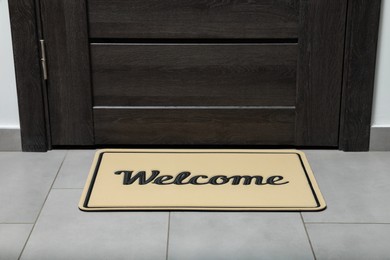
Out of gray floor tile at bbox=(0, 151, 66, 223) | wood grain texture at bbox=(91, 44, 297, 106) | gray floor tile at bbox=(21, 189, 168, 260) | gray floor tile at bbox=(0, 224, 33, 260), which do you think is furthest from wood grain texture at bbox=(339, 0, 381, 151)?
gray floor tile at bbox=(0, 224, 33, 260)

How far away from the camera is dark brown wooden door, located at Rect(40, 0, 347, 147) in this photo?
2242 millimetres

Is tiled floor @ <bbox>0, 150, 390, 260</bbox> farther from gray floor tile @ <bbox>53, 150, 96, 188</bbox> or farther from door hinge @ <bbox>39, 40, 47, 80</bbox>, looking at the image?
door hinge @ <bbox>39, 40, 47, 80</bbox>

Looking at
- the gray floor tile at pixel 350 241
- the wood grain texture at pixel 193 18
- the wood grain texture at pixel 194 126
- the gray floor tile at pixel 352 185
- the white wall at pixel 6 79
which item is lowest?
the gray floor tile at pixel 350 241

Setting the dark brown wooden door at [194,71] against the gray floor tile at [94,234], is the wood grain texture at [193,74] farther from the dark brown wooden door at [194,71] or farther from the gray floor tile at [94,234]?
the gray floor tile at [94,234]

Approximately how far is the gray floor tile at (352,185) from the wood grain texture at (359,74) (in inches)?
2.8

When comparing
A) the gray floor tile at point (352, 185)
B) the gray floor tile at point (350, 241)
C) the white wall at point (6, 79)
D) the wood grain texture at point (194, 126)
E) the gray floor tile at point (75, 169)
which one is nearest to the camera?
the gray floor tile at point (350, 241)

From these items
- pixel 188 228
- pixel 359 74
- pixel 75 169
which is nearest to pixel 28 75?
pixel 75 169

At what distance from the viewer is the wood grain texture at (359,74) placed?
222 cm

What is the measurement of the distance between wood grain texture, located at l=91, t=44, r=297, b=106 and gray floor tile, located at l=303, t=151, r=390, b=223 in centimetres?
26

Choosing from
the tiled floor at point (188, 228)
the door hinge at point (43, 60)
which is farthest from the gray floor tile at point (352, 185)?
the door hinge at point (43, 60)

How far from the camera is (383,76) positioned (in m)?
2.31

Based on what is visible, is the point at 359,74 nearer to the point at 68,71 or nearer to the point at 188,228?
the point at 188,228

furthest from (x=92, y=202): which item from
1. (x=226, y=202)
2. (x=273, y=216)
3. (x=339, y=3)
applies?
(x=339, y=3)

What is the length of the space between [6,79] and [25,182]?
406 millimetres
